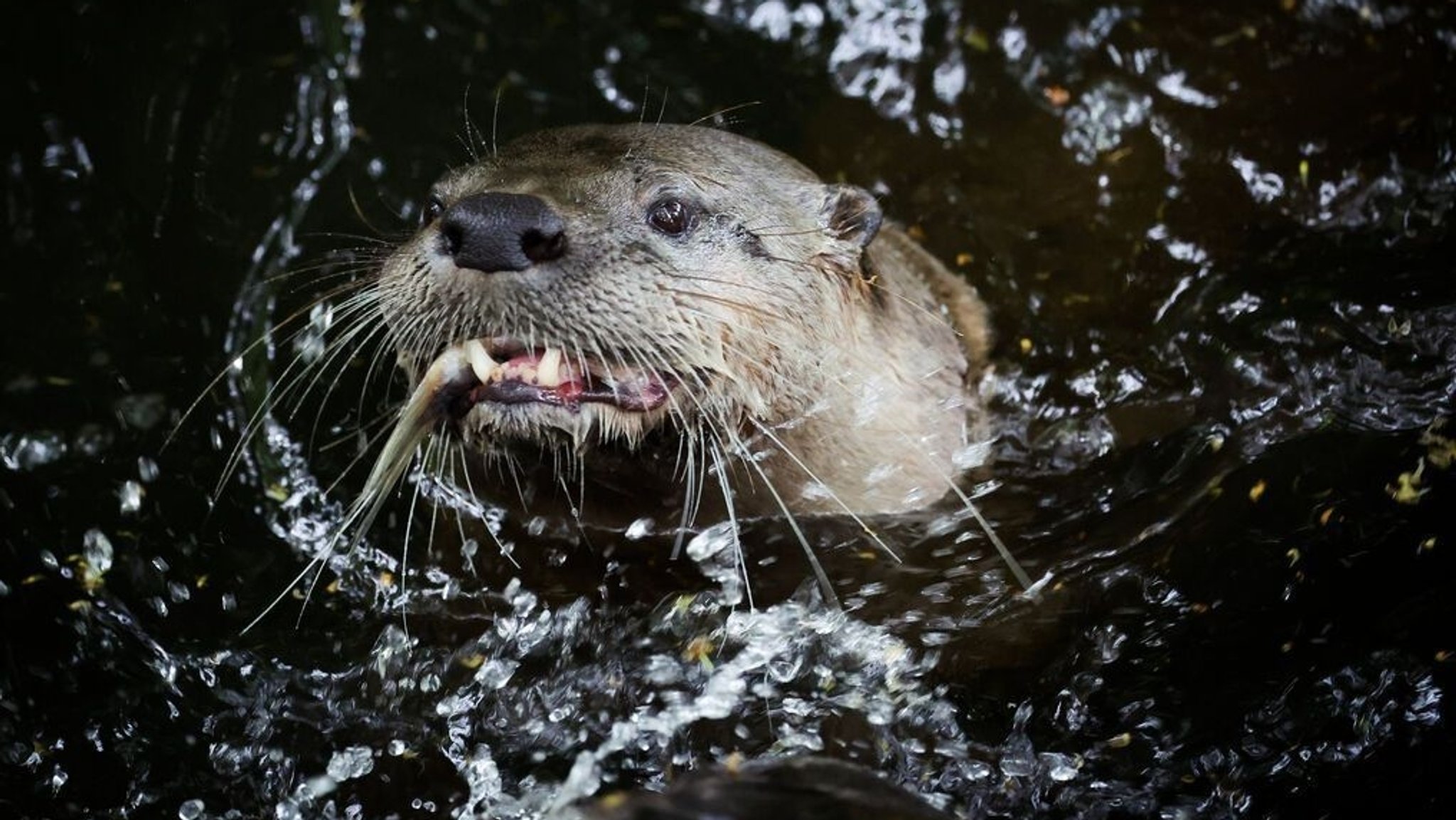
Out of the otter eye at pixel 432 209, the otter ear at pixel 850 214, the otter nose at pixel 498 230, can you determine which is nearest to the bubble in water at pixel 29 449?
the otter eye at pixel 432 209

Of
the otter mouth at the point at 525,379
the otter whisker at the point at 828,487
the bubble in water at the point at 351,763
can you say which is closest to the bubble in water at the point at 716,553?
the otter whisker at the point at 828,487

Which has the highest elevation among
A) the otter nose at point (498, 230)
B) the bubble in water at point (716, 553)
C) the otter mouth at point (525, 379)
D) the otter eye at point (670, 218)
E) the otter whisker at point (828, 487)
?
the otter eye at point (670, 218)

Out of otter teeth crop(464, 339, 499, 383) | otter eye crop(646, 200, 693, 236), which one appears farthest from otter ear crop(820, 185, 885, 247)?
otter teeth crop(464, 339, 499, 383)

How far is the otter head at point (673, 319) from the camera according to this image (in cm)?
284

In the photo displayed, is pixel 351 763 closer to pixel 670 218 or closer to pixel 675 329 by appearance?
pixel 675 329

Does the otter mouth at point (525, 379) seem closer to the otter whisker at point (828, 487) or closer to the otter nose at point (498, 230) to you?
the otter nose at point (498, 230)

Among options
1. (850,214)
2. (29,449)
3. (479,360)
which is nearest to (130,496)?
(29,449)

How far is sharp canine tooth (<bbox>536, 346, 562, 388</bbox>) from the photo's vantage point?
2.87m

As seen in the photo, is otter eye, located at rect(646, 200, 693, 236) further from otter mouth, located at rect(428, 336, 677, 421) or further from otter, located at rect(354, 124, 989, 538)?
otter mouth, located at rect(428, 336, 677, 421)

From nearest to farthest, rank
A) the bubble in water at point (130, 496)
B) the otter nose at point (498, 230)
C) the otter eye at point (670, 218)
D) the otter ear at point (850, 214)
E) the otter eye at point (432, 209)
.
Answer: the otter nose at point (498, 230)
the otter eye at point (670, 218)
the otter eye at point (432, 209)
the otter ear at point (850, 214)
the bubble in water at point (130, 496)

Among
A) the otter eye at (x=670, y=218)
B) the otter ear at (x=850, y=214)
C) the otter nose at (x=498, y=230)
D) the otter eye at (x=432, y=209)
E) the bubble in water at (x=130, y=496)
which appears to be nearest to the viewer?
the otter nose at (x=498, y=230)

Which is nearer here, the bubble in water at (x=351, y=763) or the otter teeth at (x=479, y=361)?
the otter teeth at (x=479, y=361)

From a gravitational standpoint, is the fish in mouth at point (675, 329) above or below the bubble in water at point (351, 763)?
above

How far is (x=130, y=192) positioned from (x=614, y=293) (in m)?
2.26
